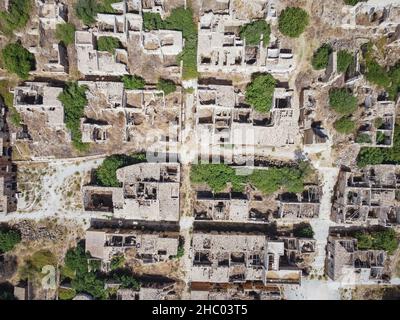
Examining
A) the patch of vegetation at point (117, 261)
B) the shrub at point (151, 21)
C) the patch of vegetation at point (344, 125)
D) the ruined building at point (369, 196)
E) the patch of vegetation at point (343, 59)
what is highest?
the shrub at point (151, 21)

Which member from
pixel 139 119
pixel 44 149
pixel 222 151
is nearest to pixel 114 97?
pixel 139 119

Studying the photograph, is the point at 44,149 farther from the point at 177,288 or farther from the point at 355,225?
the point at 355,225

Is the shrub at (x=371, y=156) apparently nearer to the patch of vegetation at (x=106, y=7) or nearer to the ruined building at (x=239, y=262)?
the ruined building at (x=239, y=262)

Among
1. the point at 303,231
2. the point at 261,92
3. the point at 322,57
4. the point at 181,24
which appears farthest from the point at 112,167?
the point at 322,57

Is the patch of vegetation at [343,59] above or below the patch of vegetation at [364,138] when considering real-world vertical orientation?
above

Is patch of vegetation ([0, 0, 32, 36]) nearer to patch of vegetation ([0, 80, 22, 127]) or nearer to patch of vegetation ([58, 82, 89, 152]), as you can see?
patch of vegetation ([0, 80, 22, 127])

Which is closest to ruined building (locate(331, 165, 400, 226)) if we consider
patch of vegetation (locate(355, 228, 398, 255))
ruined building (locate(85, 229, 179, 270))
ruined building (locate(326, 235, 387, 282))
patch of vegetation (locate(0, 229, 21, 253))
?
patch of vegetation (locate(355, 228, 398, 255))

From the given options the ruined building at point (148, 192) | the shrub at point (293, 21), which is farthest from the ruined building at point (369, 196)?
the ruined building at point (148, 192)

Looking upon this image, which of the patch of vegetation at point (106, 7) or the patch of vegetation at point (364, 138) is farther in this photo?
the patch of vegetation at point (364, 138)
